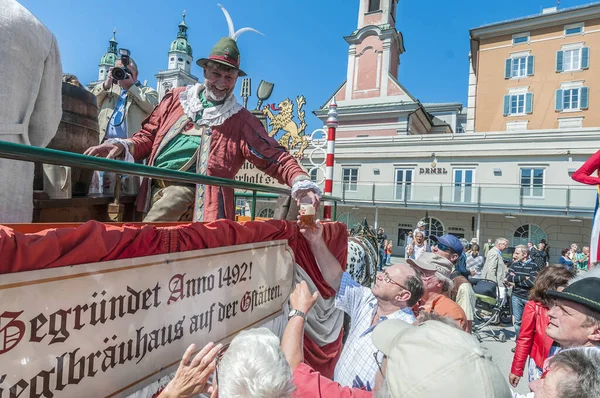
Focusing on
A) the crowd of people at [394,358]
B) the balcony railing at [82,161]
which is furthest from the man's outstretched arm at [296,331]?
the balcony railing at [82,161]

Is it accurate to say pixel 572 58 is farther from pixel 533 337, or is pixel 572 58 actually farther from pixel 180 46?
pixel 180 46

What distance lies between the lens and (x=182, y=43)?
83.3 m

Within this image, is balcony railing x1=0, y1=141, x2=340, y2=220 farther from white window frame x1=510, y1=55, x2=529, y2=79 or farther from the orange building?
white window frame x1=510, y1=55, x2=529, y2=79

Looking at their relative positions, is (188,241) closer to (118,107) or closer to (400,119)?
(118,107)

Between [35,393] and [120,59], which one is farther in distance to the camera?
[120,59]

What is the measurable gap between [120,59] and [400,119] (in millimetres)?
28314

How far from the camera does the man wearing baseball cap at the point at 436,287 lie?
3254mm

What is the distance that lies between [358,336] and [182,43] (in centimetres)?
9150

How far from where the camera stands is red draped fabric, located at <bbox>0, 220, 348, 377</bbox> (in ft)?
3.26

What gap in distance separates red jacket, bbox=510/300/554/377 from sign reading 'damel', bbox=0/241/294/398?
9.25ft

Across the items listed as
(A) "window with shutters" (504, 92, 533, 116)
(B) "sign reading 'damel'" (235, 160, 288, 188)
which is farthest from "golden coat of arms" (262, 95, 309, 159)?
(A) "window with shutters" (504, 92, 533, 116)

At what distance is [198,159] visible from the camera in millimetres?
2406

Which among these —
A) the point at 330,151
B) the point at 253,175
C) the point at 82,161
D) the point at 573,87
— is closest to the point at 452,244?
the point at 330,151

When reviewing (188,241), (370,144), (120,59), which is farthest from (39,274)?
(370,144)
